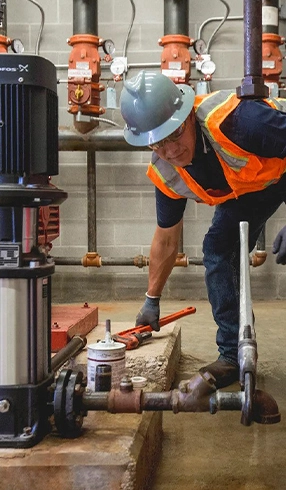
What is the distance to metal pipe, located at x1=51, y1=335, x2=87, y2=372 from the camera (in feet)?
4.92

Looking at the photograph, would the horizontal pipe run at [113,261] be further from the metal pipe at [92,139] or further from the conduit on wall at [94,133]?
the metal pipe at [92,139]

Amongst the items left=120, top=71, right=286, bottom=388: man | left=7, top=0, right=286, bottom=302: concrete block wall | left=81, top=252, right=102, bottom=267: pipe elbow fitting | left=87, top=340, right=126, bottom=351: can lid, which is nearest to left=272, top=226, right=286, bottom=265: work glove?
left=120, top=71, right=286, bottom=388: man

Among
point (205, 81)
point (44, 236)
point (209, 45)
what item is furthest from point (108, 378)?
point (209, 45)

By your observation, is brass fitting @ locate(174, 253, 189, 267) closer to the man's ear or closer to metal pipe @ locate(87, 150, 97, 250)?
metal pipe @ locate(87, 150, 97, 250)

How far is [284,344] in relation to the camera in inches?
105

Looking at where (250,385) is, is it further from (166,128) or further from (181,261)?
(181,261)

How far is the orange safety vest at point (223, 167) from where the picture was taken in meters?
1.65

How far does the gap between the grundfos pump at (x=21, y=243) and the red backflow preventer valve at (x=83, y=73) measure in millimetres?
2209

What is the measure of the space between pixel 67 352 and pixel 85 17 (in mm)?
2419

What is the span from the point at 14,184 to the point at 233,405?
1.95 feet

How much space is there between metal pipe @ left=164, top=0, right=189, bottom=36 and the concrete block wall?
35cm

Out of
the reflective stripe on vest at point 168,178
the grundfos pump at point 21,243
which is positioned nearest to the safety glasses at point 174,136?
the reflective stripe on vest at point 168,178

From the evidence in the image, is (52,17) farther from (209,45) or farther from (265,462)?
(265,462)

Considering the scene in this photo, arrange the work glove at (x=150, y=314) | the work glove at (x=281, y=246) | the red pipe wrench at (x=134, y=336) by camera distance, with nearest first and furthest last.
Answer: the work glove at (x=281, y=246) → the red pipe wrench at (x=134, y=336) → the work glove at (x=150, y=314)
